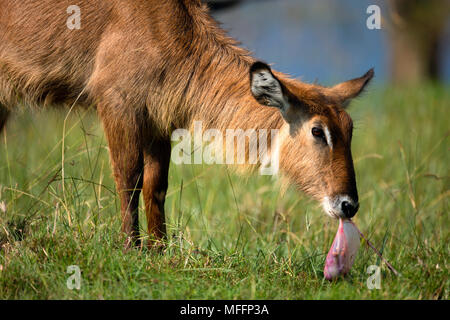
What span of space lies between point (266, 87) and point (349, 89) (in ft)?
2.71

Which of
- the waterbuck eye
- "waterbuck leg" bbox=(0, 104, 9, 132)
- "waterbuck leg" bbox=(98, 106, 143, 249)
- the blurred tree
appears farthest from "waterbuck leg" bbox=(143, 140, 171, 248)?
the blurred tree

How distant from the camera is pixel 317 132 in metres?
4.12

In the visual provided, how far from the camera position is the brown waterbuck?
4168mm

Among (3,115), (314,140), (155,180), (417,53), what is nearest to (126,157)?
(155,180)

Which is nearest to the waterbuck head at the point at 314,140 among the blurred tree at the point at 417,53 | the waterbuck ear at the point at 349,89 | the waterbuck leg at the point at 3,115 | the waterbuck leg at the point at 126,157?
the waterbuck ear at the point at 349,89

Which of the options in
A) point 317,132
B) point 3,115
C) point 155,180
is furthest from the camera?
point 3,115

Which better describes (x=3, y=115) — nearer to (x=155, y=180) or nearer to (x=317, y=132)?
(x=155, y=180)

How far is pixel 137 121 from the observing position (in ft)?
14.3

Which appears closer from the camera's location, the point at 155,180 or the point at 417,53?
the point at 155,180

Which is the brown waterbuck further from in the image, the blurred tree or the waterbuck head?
the blurred tree

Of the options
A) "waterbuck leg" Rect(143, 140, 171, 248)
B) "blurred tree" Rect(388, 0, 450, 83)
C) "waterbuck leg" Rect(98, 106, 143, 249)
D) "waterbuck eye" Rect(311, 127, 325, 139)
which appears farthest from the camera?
"blurred tree" Rect(388, 0, 450, 83)

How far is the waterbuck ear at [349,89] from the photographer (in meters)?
4.51
